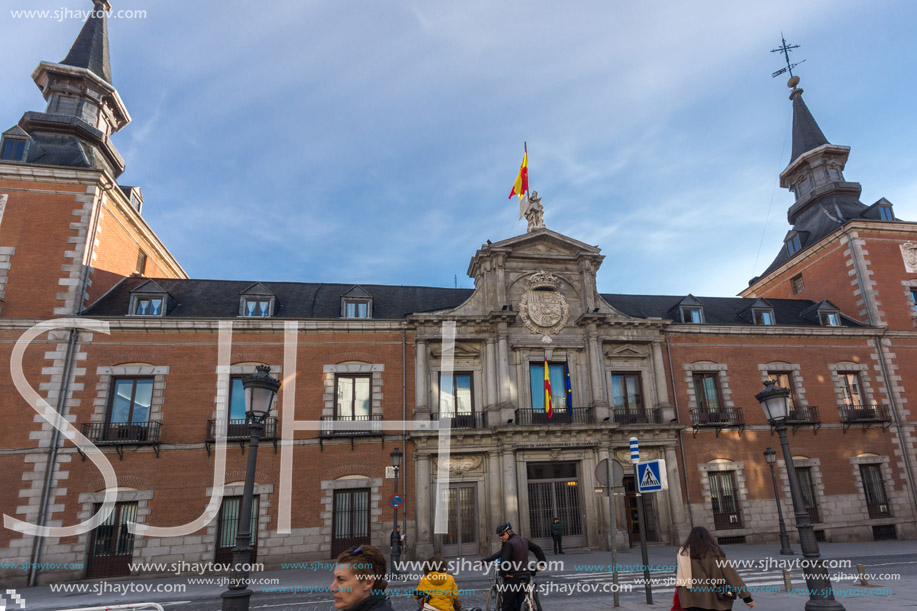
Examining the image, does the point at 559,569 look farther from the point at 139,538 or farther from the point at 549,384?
the point at 139,538

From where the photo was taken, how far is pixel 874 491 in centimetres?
2436

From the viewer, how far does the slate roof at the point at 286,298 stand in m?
22.2

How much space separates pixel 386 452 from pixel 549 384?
7.14m

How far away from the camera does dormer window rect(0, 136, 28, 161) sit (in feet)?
72.6

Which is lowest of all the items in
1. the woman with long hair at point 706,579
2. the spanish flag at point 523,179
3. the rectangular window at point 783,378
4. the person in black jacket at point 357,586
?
→ the woman with long hair at point 706,579

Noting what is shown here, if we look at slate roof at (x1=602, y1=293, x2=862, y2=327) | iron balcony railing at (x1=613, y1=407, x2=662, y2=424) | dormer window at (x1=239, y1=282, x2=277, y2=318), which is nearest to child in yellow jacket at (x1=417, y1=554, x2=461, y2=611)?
iron balcony railing at (x1=613, y1=407, x2=662, y2=424)

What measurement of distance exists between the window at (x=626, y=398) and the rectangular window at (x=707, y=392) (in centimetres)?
298

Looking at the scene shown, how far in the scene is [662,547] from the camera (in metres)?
21.3

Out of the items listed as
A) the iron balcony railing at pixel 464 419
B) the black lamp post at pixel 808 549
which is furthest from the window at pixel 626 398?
the black lamp post at pixel 808 549

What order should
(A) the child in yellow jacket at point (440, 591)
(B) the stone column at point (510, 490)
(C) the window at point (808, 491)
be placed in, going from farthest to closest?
(C) the window at point (808, 491), (B) the stone column at point (510, 490), (A) the child in yellow jacket at point (440, 591)

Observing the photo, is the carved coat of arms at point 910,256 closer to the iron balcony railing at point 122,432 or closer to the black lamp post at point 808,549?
the black lamp post at point 808,549

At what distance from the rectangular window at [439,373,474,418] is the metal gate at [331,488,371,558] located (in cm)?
448

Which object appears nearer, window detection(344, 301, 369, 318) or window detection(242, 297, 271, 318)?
window detection(242, 297, 271, 318)

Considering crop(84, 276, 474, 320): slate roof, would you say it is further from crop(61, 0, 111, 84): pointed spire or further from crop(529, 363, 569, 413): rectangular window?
crop(61, 0, 111, 84): pointed spire
